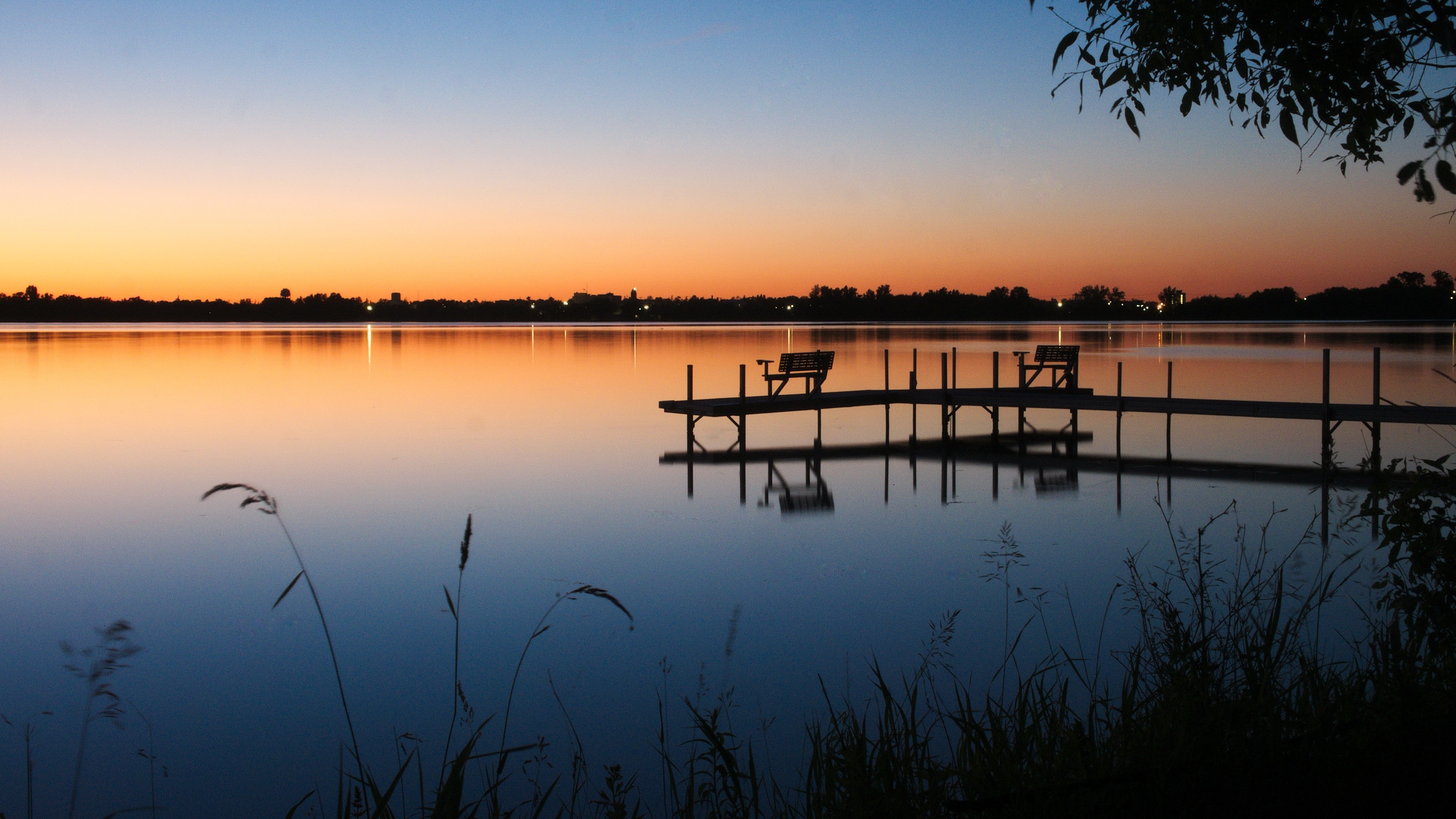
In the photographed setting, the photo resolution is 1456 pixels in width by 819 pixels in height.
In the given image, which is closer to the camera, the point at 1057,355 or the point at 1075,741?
the point at 1075,741

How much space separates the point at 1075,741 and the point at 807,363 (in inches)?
713

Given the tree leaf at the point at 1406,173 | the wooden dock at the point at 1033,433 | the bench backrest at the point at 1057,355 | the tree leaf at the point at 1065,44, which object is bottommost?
the wooden dock at the point at 1033,433

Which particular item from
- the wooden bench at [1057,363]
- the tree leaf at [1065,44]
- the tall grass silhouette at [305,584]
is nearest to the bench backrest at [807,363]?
the wooden bench at [1057,363]

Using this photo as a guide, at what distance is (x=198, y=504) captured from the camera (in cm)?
1439

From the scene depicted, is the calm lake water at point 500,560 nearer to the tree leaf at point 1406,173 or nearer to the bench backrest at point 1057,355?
the bench backrest at point 1057,355

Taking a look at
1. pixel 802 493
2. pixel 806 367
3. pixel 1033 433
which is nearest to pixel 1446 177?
pixel 802 493

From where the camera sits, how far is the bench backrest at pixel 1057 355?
76.2ft

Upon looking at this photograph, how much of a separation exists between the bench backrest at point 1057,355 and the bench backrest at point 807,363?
450 cm

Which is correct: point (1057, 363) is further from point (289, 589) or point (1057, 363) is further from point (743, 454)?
point (289, 589)

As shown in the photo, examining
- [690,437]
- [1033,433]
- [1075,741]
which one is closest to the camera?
[1075,741]

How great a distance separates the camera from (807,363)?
22219 mm

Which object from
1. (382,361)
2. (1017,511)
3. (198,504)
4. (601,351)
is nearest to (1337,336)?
(601,351)

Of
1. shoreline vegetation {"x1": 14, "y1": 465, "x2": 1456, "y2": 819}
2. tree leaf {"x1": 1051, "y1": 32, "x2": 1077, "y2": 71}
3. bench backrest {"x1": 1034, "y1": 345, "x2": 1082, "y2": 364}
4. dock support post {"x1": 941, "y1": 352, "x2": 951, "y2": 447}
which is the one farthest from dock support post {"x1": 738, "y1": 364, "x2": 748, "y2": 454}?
tree leaf {"x1": 1051, "y1": 32, "x2": 1077, "y2": 71}

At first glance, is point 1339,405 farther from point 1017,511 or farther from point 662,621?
point 662,621
